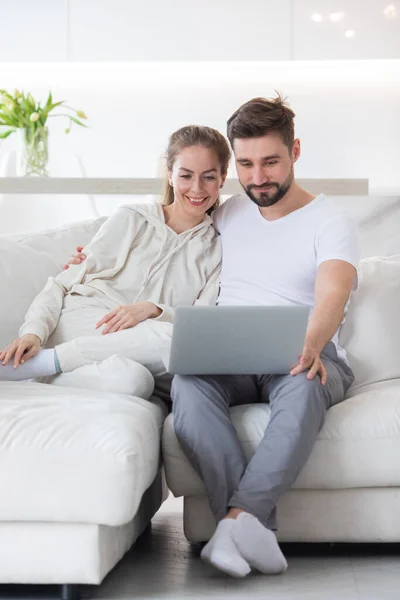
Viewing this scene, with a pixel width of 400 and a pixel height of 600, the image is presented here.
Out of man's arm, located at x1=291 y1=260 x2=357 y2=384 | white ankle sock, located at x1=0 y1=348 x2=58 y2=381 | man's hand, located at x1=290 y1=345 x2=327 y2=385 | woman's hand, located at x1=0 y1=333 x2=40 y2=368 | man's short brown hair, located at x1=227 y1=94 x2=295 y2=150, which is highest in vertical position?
man's short brown hair, located at x1=227 y1=94 x2=295 y2=150

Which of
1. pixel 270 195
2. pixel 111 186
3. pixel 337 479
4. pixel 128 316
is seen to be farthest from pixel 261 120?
pixel 111 186

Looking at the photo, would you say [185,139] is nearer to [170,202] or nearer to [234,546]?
[170,202]

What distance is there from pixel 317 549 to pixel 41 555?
0.77 meters

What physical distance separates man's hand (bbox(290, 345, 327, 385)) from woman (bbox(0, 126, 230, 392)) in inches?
17.9

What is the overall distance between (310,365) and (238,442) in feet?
0.80

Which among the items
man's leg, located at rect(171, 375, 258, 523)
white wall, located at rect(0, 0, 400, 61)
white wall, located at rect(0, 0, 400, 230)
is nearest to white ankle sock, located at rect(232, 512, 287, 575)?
man's leg, located at rect(171, 375, 258, 523)

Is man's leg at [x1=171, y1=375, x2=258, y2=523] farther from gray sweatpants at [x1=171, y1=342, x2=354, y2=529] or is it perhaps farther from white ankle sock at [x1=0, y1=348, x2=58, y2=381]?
white ankle sock at [x1=0, y1=348, x2=58, y2=381]

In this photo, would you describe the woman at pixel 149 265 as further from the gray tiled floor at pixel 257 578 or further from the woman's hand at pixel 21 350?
the gray tiled floor at pixel 257 578

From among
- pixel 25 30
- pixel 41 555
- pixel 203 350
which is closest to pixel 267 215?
pixel 203 350

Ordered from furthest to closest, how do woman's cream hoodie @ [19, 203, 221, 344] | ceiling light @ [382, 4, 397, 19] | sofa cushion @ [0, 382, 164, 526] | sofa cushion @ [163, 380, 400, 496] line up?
1. ceiling light @ [382, 4, 397, 19]
2. woman's cream hoodie @ [19, 203, 221, 344]
3. sofa cushion @ [163, 380, 400, 496]
4. sofa cushion @ [0, 382, 164, 526]

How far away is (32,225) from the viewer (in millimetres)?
4922

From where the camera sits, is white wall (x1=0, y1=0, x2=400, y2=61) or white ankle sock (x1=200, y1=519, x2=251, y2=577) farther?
white wall (x1=0, y1=0, x2=400, y2=61)

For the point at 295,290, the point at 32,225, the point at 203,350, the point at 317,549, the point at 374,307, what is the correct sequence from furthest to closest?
1. the point at 32,225
2. the point at 374,307
3. the point at 295,290
4. the point at 317,549
5. the point at 203,350

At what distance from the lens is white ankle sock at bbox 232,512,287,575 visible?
6.49 feet
